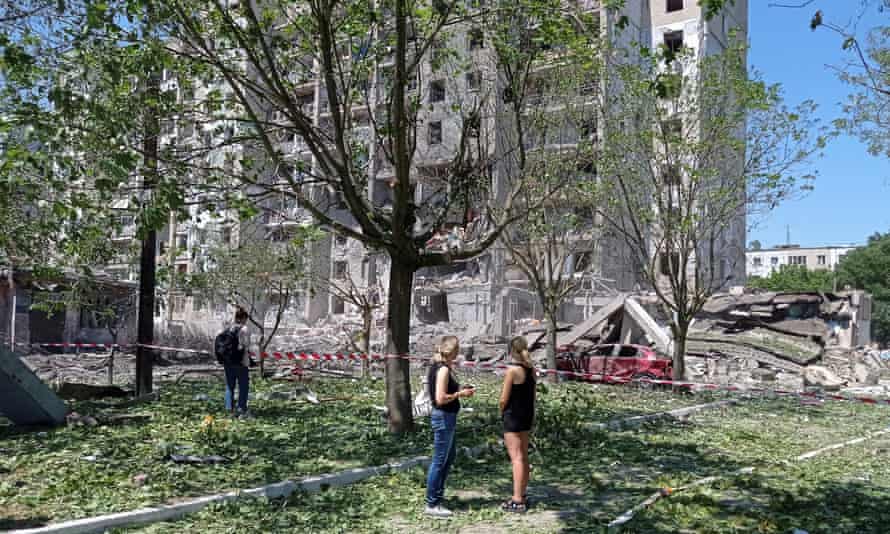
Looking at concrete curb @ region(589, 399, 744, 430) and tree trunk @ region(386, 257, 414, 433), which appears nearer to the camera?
tree trunk @ region(386, 257, 414, 433)

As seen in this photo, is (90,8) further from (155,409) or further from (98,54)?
(155,409)

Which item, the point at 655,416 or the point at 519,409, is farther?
the point at 655,416

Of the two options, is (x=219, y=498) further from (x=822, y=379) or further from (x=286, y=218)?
(x=822, y=379)

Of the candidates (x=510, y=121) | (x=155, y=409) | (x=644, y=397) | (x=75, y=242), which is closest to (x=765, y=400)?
(x=644, y=397)

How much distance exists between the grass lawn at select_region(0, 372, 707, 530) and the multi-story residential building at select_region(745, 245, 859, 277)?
4171 inches

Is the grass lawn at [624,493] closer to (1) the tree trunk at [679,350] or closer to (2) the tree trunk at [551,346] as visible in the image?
(1) the tree trunk at [679,350]

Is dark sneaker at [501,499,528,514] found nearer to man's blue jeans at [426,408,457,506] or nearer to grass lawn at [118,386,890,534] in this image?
grass lawn at [118,386,890,534]

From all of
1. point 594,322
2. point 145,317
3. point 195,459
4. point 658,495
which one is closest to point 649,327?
point 594,322

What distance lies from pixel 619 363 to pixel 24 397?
14929 millimetres

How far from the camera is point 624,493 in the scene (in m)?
7.58

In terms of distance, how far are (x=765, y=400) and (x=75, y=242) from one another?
1556cm

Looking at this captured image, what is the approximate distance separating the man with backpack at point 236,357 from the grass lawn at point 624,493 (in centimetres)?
453

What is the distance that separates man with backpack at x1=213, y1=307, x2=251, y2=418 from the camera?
11.6m

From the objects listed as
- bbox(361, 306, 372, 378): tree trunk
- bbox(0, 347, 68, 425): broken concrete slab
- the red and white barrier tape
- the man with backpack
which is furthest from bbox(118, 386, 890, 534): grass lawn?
bbox(361, 306, 372, 378): tree trunk
